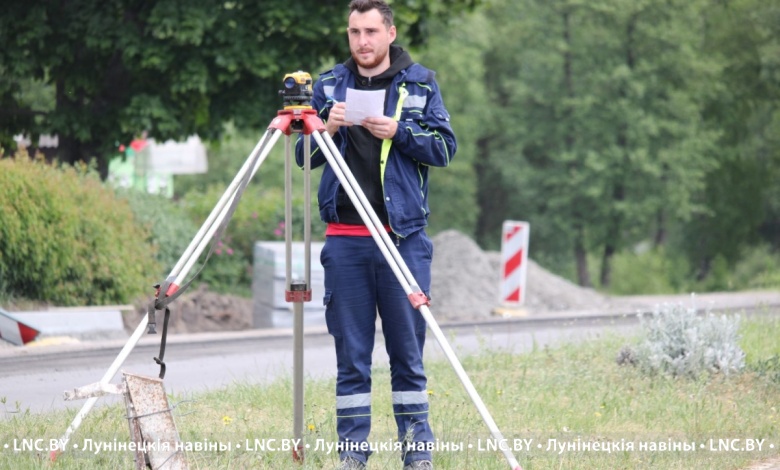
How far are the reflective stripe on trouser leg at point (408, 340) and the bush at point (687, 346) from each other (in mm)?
3429

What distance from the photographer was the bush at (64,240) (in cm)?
1204

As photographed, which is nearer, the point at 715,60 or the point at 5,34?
the point at 5,34

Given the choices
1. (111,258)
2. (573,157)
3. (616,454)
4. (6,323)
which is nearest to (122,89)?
(111,258)

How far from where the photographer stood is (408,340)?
17.5 ft

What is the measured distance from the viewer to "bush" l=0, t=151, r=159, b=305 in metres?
12.0

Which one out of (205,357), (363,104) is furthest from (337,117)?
(205,357)

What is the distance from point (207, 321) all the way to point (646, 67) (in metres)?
26.4

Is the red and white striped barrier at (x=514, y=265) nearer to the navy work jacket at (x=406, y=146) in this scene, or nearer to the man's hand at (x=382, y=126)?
the navy work jacket at (x=406, y=146)

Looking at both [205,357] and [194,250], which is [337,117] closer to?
[194,250]

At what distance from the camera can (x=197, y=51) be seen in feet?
49.5

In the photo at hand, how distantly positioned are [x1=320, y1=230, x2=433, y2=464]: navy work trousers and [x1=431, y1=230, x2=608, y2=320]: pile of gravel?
984 cm

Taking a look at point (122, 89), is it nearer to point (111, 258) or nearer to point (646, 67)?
point (111, 258)

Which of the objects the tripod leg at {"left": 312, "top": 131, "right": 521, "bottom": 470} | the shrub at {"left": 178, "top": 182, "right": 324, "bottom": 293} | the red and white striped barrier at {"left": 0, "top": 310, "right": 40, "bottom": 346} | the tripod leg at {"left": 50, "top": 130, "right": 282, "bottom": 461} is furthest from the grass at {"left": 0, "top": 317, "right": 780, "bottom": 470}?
the shrub at {"left": 178, "top": 182, "right": 324, "bottom": 293}

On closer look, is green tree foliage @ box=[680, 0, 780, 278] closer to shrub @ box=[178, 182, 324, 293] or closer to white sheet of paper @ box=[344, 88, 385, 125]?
shrub @ box=[178, 182, 324, 293]
